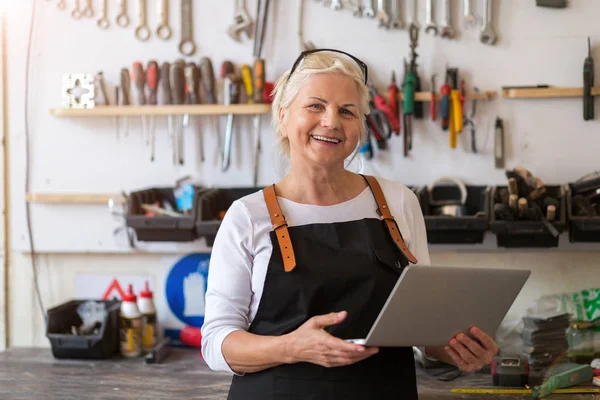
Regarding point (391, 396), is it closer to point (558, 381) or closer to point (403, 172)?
point (558, 381)

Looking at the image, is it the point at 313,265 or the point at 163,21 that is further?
the point at 163,21

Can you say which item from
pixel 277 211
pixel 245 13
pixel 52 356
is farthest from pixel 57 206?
pixel 277 211

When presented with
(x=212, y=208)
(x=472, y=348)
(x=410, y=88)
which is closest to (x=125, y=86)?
(x=212, y=208)

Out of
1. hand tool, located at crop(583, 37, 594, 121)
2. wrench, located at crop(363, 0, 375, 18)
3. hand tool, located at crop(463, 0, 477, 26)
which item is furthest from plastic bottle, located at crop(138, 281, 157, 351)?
hand tool, located at crop(583, 37, 594, 121)

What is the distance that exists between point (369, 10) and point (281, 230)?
1234mm

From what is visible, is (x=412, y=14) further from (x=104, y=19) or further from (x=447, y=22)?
(x=104, y=19)

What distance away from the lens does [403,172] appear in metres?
2.54

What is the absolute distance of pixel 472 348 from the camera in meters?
1.39

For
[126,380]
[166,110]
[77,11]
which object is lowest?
[126,380]

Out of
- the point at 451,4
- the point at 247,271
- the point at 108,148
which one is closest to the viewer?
the point at 247,271

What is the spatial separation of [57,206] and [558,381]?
1.80 meters

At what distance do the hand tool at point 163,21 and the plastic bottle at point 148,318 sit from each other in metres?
0.90

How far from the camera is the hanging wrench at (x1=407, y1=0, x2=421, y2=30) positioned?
2.48 m

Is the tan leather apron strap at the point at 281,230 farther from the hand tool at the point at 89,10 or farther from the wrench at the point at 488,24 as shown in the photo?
the hand tool at the point at 89,10
